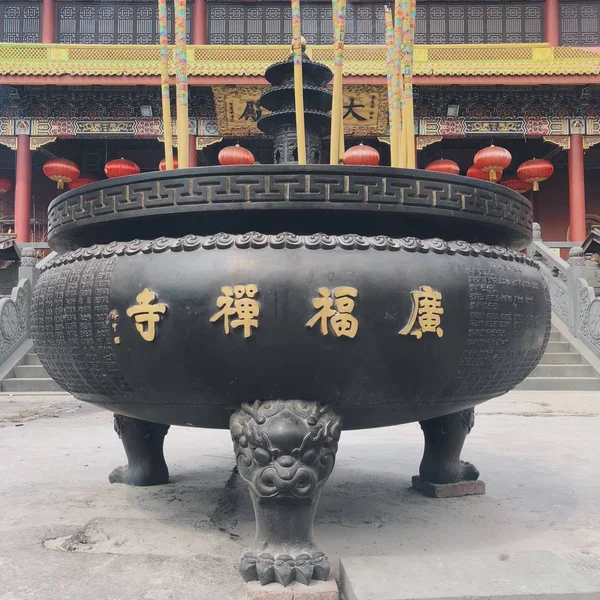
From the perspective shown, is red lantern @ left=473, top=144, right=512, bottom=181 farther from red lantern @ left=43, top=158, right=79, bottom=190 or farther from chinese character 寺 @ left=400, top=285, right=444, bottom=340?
chinese character 寺 @ left=400, top=285, right=444, bottom=340

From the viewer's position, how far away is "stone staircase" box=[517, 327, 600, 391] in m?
6.16

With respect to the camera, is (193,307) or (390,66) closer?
(193,307)

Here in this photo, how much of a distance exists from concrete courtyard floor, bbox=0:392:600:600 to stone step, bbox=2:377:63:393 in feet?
10.4

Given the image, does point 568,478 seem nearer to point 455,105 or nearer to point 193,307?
point 193,307

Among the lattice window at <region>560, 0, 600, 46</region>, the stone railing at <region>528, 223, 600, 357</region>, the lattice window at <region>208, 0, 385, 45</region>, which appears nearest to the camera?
the stone railing at <region>528, 223, 600, 357</region>

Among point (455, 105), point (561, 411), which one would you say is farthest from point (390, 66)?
point (455, 105)

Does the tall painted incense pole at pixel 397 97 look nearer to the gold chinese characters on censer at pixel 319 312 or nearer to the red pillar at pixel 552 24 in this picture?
the gold chinese characters on censer at pixel 319 312

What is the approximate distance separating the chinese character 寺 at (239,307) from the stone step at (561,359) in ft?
19.8

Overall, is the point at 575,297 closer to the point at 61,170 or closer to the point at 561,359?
the point at 561,359

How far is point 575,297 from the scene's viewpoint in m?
7.22

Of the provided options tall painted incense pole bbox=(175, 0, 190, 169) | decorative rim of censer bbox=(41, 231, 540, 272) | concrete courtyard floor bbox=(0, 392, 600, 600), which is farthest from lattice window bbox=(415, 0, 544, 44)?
decorative rim of censer bbox=(41, 231, 540, 272)

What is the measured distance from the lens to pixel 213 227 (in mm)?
1453

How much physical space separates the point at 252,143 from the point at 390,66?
1021 cm

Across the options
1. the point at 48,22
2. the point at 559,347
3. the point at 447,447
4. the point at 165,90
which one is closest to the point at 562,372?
the point at 559,347
